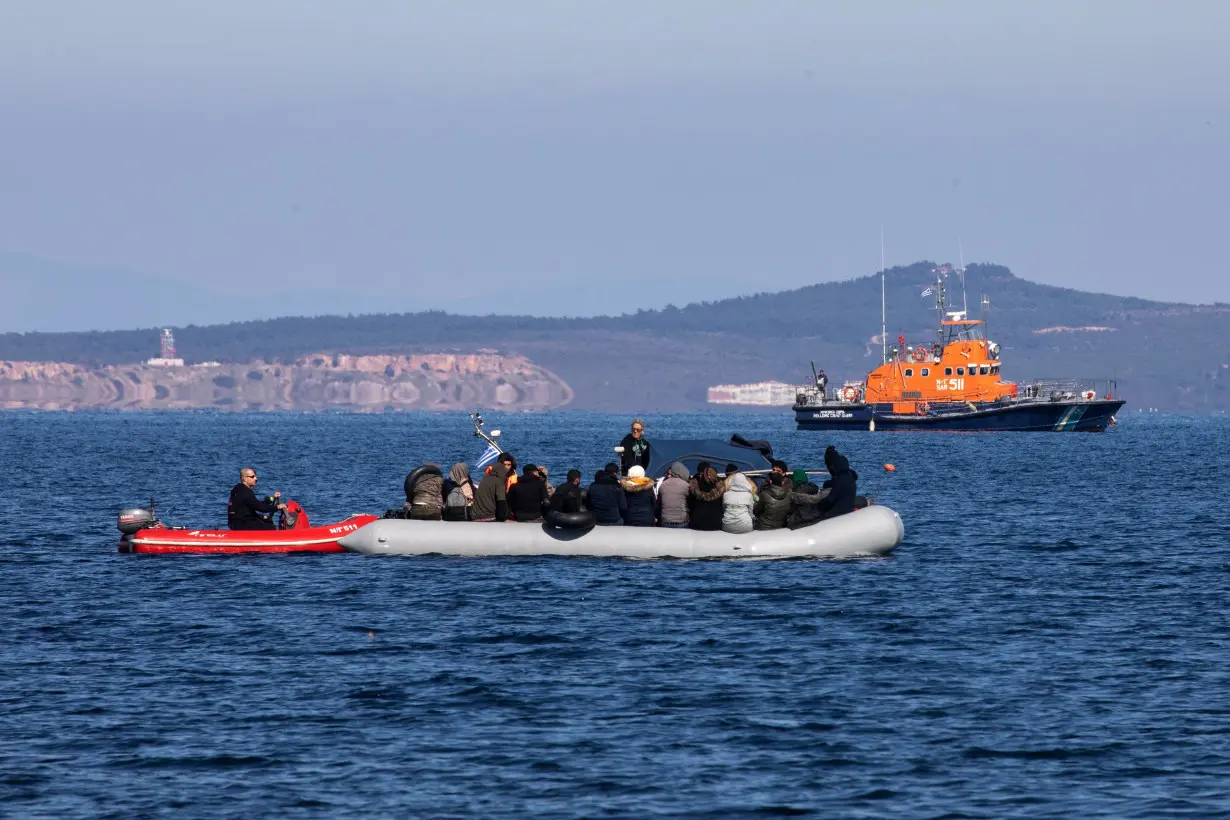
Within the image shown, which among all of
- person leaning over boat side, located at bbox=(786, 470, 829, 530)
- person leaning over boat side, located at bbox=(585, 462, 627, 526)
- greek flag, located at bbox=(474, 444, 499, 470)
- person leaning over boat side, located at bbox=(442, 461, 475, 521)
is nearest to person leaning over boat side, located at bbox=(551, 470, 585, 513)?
person leaning over boat side, located at bbox=(585, 462, 627, 526)

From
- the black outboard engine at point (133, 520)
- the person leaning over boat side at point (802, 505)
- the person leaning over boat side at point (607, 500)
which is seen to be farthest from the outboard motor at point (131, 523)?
the person leaning over boat side at point (802, 505)

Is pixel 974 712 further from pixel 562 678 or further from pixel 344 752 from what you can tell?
pixel 344 752

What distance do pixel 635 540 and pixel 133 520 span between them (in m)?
9.69

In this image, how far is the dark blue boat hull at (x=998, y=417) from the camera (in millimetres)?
111938

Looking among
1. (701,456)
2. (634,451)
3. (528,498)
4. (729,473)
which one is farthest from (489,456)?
(729,473)

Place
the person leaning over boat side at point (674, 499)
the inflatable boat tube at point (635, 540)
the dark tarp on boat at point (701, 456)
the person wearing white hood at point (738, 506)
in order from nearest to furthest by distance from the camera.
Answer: the person wearing white hood at point (738, 506)
the inflatable boat tube at point (635, 540)
the person leaning over boat side at point (674, 499)
the dark tarp on boat at point (701, 456)

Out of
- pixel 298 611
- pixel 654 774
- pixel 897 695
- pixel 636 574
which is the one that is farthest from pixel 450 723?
pixel 636 574

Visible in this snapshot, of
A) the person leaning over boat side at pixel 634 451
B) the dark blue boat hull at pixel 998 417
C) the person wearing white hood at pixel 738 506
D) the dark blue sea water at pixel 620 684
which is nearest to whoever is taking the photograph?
the dark blue sea water at pixel 620 684

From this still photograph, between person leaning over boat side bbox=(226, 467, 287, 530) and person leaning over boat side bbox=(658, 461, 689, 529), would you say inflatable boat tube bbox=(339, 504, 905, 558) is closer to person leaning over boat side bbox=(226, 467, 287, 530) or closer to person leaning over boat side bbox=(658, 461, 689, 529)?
person leaning over boat side bbox=(658, 461, 689, 529)

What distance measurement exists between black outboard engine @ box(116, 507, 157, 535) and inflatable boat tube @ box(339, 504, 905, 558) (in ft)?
15.1

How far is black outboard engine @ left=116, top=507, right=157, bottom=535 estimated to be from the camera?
107 feet

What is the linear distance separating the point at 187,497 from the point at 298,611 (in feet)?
98.2

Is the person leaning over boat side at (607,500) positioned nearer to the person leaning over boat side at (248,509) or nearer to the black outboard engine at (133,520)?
the person leaning over boat side at (248,509)

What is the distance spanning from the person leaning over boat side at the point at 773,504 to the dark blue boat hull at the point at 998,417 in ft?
273
